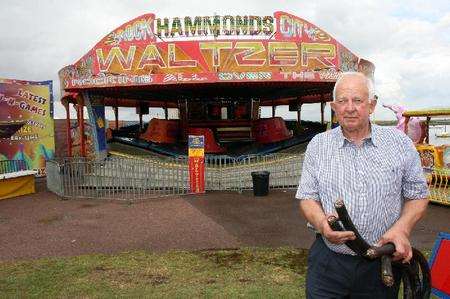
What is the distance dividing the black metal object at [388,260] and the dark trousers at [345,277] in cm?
10

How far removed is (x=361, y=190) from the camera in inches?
93.5

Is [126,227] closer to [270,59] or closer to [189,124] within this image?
[270,59]

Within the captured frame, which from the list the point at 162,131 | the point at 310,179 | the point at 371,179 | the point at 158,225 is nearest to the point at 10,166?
the point at 162,131

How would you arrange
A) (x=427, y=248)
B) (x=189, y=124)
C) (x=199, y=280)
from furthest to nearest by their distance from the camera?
(x=189, y=124)
(x=427, y=248)
(x=199, y=280)

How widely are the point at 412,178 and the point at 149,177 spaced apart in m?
11.8

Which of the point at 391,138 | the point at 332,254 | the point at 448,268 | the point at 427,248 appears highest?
the point at 391,138

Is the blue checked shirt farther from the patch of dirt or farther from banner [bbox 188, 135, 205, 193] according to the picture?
banner [bbox 188, 135, 205, 193]

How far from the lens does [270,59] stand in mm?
15633

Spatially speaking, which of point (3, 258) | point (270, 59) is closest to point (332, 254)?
point (3, 258)

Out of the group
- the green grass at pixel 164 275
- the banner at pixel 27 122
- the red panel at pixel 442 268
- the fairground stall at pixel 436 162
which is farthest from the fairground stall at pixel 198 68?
the red panel at pixel 442 268

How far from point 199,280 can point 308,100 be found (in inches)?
1046

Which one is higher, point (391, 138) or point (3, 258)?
point (391, 138)

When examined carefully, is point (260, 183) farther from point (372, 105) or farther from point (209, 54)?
point (372, 105)

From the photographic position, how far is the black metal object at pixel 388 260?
2.15 m
